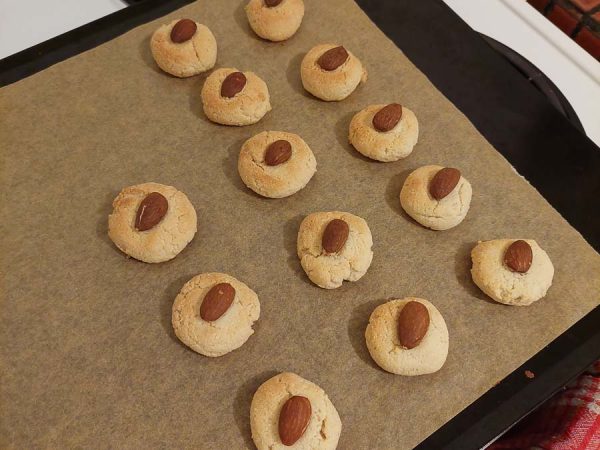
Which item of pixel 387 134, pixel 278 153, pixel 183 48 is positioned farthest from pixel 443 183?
pixel 183 48

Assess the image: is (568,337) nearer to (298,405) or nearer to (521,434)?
(521,434)

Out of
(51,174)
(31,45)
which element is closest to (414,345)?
(51,174)

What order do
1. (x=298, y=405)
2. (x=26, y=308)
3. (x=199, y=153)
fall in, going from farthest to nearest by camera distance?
(x=199, y=153) → (x=26, y=308) → (x=298, y=405)

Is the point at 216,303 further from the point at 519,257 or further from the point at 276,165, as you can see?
the point at 519,257

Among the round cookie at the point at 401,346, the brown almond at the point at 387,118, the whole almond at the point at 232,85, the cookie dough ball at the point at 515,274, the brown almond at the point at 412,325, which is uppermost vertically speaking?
the brown almond at the point at 387,118

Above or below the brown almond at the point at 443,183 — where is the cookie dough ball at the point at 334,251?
below

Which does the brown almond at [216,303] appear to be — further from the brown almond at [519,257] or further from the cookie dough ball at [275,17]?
the cookie dough ball at [275,17]

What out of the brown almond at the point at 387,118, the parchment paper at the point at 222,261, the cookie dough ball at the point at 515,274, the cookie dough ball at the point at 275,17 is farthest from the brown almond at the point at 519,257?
the cookie dough ball at the point at 275,17

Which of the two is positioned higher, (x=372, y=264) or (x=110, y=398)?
(x=372, y=264)
